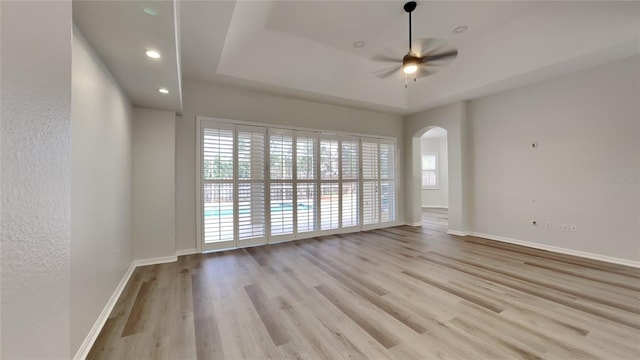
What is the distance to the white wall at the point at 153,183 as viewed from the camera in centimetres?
346

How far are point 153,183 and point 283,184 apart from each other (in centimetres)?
204

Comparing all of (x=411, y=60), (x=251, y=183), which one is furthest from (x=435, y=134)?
(x=251, y=183)

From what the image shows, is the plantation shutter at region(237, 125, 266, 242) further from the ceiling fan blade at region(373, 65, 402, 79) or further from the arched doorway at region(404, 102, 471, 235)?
the arched doorway at region(404, 102, 471, 235)

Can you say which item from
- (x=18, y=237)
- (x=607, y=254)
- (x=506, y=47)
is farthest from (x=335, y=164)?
(x=18, y=237)

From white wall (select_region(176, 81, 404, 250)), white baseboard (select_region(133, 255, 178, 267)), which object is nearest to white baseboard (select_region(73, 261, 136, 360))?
white baseboard (select_region(133, 255, 178, 267))

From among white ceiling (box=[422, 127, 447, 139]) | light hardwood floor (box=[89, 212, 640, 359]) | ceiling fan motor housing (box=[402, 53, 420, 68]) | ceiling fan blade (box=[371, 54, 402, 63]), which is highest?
white ceiling (box=[422, 127, 447, 139])

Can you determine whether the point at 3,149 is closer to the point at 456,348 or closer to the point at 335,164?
the point at 456,348

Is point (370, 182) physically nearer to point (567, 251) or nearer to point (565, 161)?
point (565, 161)

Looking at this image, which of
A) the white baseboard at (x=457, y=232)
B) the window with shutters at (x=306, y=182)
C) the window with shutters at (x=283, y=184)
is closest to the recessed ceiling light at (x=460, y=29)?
the window with shutters at (x=283, y=184)

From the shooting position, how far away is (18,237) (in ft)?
1.53

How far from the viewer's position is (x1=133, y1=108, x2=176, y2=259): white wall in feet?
11.3

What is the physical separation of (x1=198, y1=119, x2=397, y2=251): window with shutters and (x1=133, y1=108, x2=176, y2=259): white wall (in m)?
0.46

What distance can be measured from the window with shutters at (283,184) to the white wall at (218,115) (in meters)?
0.15

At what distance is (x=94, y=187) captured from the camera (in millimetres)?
2047
